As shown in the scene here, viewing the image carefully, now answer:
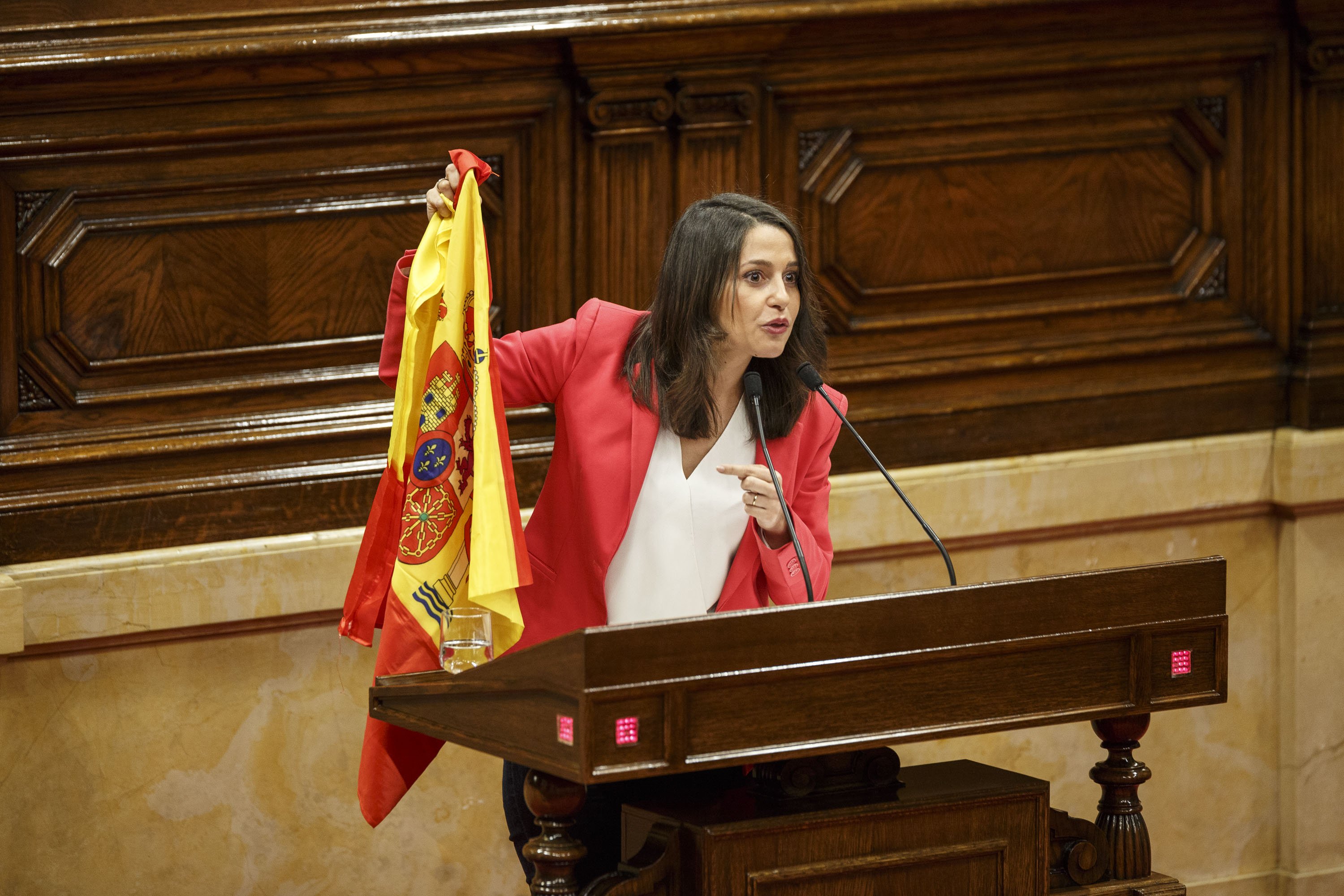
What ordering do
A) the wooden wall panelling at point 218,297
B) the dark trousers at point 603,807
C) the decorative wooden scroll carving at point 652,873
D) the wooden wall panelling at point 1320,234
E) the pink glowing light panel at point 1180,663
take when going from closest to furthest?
the decorative wooden scroll carving at point 652,873
the pink glowing light panel at point 1180,663
the dark trousers at point 603,807
the wooden wall panelling at point 218,297
the wooden wall panelling at point 1320,234

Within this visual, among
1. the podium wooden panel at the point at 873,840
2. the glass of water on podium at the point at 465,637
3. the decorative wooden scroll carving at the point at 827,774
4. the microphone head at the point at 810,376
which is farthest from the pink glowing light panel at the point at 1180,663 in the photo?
the glass of water on podium at the point at 465,637

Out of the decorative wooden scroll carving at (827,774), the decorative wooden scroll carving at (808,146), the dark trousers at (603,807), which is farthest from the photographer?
the decorative wooden scroll carving at (808,146)

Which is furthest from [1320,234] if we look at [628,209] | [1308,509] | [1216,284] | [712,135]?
[628,209]

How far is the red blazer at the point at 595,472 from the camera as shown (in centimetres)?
289

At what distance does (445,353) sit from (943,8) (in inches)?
77.8

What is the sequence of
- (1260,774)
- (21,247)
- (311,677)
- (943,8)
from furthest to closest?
(1260,774)
(943,8)
(311,677)
(21,247)

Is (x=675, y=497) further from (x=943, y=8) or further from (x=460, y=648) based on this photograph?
(x=943, y=8)

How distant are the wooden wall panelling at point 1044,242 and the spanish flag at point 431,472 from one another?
159 centimetres

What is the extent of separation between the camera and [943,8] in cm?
423

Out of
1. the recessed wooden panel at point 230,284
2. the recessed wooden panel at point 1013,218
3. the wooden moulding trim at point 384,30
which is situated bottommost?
the recessed wooden panel at point 230,284

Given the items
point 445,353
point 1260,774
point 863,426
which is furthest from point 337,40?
point 1260,774

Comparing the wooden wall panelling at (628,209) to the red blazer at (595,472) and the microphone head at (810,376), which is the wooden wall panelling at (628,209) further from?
the microphone head at (810,376)

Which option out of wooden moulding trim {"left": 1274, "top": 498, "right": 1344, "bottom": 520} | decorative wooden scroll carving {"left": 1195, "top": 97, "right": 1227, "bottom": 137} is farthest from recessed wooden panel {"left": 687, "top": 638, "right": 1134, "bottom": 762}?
decorative wooden scroll carving {"left": 1195, "top": 97, "right": 1227, "bottom": 137}

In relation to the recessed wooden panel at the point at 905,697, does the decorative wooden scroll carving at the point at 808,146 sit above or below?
above
